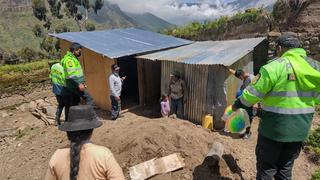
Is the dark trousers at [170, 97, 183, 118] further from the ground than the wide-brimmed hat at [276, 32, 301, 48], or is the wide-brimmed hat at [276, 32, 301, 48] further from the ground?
the wide-brimmed hat at [276, 32, 301, 48]

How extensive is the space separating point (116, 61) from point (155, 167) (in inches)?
249

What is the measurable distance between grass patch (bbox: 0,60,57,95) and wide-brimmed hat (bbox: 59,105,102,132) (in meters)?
14.7

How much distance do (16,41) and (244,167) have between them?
77482 millimetres

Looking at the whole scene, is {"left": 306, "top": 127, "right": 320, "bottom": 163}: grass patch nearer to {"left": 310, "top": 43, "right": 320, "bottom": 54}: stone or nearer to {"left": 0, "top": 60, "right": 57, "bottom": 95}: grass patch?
{"left": 310, "top": 43, "right": 320, "bottom": 54}: stone

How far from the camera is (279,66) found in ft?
12.3

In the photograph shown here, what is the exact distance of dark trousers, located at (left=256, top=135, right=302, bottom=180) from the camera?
3986 mm

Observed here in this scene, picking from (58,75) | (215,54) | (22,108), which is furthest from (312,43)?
(22,108)

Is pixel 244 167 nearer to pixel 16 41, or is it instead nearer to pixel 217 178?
pixel 217 178

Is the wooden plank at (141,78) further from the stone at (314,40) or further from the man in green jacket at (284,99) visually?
the man in green jacket at (284,99)

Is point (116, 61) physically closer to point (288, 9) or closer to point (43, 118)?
point (43, 118)

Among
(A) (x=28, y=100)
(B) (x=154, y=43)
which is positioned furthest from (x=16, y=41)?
(B) (x=154, y=43)

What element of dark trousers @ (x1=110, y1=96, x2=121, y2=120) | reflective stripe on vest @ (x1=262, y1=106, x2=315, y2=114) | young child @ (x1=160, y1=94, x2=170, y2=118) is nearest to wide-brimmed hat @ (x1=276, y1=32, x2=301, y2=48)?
reflective stripe on vest @ (x1=262, y1=106, x2=315, y2=114)

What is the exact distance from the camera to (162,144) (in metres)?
6.41

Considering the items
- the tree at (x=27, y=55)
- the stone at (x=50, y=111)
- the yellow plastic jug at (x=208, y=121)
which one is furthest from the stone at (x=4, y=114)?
the yellow plastic jug at (x=208, y=121)
